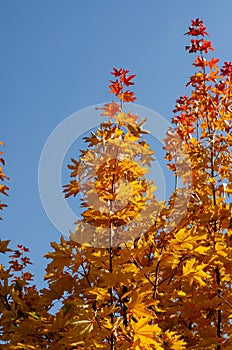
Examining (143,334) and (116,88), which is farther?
(116,88)

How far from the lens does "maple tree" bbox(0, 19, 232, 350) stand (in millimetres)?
3555

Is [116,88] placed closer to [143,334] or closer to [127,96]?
[127,96]

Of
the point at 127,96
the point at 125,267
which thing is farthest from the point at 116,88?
the point at 125,267

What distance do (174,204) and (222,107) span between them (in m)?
1.83

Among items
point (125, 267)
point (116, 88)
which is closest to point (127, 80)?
point (116, 88)

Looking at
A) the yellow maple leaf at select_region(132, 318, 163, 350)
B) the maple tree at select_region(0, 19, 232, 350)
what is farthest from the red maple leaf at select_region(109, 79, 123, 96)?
the yellow maple leaf at select_region(132, 318, 163, 350)

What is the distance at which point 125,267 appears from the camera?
3736 millimetres

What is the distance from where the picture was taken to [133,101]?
4.24 m

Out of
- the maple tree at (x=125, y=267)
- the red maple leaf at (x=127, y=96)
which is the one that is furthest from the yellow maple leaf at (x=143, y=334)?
the red maple leaf at (x=127, y=96)

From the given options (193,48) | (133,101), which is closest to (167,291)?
(133,101)

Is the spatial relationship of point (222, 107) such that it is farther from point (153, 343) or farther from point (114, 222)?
point (153, 343)

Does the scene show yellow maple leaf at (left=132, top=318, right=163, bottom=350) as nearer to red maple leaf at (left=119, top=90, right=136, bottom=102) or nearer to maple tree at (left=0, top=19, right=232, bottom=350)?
maple tree at (left=0, top=19, right=232, bottom=350)

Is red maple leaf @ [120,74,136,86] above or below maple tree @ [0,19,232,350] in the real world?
above

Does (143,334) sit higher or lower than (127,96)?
lower
